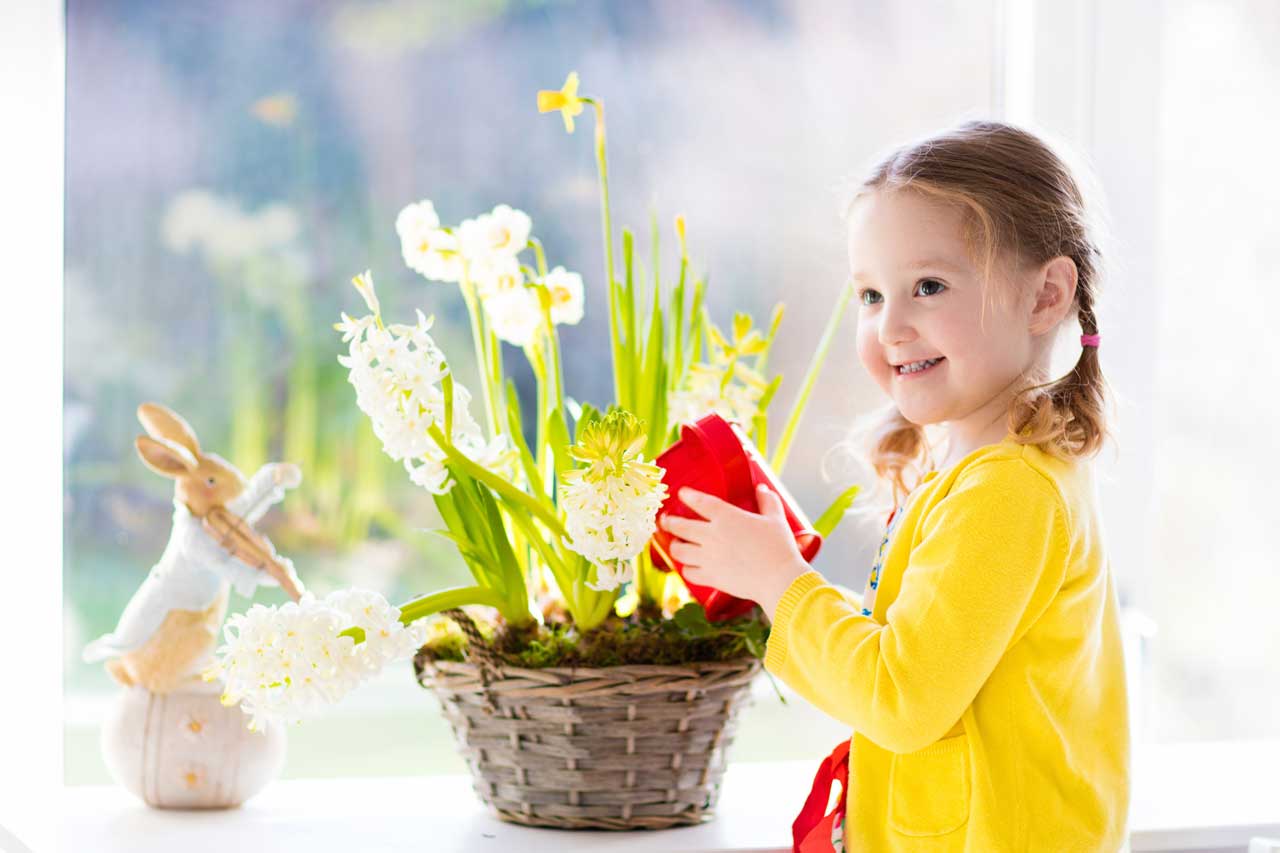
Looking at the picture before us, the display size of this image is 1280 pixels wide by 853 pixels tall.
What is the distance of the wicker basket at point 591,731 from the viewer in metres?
0.99

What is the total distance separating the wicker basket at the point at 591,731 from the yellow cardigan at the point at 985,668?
0.13 meters

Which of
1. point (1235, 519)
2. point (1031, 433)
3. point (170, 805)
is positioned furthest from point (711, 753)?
Answer: point (1235, 519)

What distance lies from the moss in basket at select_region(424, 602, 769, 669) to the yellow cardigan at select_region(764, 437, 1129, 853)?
0.38 feet

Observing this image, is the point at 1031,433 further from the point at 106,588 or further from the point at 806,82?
the point at 106,588

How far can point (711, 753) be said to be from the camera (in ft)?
3.43

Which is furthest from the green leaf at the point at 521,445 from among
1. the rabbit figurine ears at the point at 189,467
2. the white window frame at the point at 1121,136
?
the white window frame at the point at 1121,136

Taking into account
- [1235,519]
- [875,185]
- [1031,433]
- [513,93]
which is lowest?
[1235,519]

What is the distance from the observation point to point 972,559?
0.81m

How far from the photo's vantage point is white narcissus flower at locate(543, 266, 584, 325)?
1.08m

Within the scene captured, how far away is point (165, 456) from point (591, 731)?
0.44 m

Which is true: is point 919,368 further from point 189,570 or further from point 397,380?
point 189,570

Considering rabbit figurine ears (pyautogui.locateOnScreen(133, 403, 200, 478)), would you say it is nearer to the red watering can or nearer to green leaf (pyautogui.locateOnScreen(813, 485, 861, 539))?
the red watering can

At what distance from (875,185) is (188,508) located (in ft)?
2.14

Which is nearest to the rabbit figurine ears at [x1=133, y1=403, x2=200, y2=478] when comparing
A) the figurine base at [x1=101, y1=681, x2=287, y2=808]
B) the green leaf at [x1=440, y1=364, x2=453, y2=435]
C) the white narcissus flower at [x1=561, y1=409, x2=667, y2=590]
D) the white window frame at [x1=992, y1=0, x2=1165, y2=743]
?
the figurine base at [x1=101, y1=681, x2=287, y2=808]
